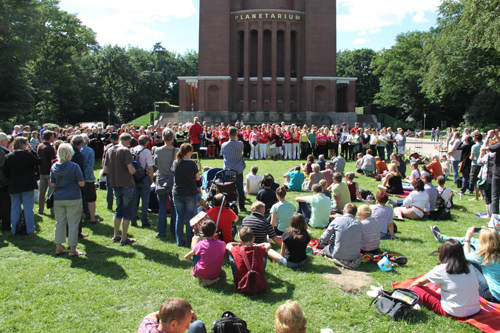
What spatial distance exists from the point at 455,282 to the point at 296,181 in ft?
25.9

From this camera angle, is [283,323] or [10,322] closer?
[283,323]

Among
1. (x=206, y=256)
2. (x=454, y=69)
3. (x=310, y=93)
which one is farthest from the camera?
(x=310, y=93)

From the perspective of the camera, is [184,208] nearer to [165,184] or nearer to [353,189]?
[165,184]

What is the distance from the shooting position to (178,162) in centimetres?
665

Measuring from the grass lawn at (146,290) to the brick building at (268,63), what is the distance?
3349 centimetres

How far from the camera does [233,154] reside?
8.96 metres

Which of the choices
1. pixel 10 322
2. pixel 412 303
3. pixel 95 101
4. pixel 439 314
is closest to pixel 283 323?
pixel 412 303

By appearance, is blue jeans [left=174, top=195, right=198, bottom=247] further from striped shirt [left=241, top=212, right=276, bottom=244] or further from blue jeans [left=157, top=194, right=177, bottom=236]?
striped shirt [left=241, top=212, right=276, bottom=244]

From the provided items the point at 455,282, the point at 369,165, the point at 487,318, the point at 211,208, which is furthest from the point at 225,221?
the point at 369,165

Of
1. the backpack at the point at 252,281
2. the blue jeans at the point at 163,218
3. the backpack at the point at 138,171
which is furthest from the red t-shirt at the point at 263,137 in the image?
the backpack at the point at 252,281

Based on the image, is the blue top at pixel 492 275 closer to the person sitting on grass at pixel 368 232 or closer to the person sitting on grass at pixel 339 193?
the person sitting on grass at pixel 368 232

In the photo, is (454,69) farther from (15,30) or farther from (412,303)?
(15,30)

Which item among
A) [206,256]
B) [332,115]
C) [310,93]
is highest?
[310,93]

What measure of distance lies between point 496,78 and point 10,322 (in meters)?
41.3
